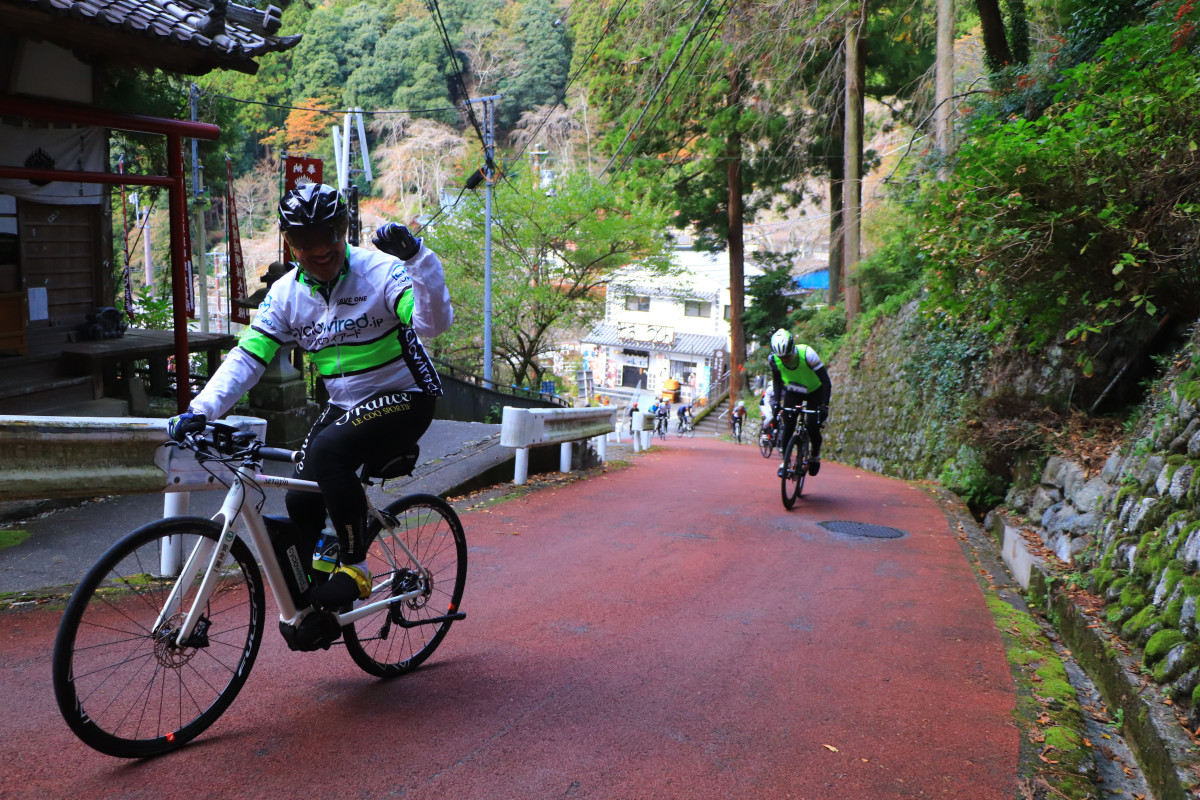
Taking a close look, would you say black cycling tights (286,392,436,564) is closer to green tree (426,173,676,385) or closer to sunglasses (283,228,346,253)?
sunglasses (283,228,346,253)

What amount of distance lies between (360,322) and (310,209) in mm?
505

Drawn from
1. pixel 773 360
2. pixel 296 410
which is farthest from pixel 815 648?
pixel 296 410

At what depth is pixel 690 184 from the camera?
3194 cm

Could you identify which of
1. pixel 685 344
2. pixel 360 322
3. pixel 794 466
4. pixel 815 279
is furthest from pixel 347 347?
pixel 685 344

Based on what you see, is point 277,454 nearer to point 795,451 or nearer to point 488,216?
point 795,451

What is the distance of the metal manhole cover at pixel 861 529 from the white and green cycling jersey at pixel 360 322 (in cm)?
→ 629

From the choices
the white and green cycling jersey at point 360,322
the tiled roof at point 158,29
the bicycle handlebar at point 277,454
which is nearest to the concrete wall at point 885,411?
the tiled roof at point 158,29

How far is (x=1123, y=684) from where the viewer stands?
460cm

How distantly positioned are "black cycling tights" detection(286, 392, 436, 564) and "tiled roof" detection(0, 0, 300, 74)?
191 inches

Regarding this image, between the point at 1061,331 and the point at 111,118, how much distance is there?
1036 centimetres

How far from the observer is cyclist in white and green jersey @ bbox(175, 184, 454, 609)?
11.8ft

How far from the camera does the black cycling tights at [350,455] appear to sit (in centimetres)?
359

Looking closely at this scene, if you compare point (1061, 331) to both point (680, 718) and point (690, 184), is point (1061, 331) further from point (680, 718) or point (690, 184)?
point (690, 184)

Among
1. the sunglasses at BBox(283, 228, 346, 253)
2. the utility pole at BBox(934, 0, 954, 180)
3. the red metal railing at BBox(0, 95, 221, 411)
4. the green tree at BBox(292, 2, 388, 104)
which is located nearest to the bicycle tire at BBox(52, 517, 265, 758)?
the sunglasses at BBox(283, 228, 346, 253)
